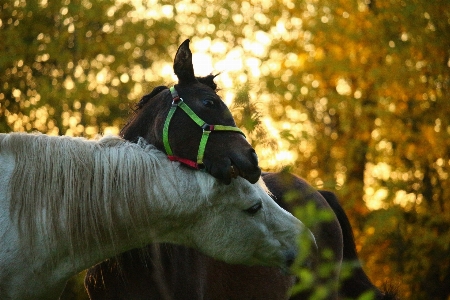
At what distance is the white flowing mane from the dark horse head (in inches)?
5.9

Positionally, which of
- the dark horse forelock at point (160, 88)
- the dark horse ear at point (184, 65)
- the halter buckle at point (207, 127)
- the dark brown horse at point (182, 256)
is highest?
the dark horse ear at point (184, 65)

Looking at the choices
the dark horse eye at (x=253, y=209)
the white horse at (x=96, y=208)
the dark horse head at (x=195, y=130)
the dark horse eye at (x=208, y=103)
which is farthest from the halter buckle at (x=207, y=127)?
the dark horse eye at (x=253, y=209)

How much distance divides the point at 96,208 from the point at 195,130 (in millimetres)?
695

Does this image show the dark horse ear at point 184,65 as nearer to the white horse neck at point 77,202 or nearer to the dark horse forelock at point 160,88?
the dark horse forelock at point 160,88

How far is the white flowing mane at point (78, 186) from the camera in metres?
3.21

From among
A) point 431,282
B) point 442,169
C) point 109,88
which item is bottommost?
point 431,282

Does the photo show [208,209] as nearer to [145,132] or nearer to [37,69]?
[145,132]

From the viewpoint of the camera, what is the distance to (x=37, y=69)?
7293 millimetres

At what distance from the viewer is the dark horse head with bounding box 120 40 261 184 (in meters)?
3.47

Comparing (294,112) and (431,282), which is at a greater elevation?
(294,112)

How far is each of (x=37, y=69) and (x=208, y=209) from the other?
4.43m

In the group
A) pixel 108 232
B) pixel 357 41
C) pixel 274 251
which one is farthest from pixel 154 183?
pixel 357 41

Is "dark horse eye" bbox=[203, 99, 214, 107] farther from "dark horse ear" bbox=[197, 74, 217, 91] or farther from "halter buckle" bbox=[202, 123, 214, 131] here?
"dark horse ear" bbox=[197, 74, 217, 91]

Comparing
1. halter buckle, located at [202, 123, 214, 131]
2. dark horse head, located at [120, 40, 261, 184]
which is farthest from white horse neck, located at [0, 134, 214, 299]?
halter buckle, located at [202, 123, 214, 131]
